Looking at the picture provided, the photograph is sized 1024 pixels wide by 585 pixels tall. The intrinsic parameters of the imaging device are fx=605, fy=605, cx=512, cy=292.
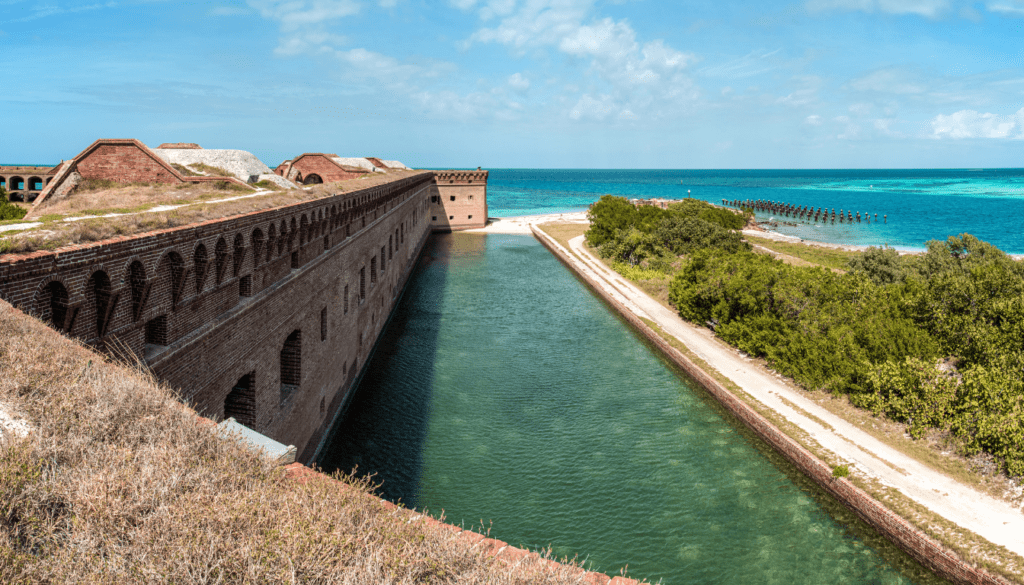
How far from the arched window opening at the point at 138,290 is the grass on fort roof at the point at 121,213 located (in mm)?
526

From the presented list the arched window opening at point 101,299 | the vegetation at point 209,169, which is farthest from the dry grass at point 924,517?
the vegetation at point 209,169

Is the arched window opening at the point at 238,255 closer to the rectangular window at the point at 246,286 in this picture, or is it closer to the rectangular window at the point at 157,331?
the rectangular window at the point at 246,286

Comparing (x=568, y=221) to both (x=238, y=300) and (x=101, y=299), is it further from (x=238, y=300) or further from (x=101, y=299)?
(x=101, y=299)

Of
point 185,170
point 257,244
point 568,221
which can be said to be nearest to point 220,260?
point 257,244

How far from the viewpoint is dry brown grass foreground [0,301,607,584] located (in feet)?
12.8

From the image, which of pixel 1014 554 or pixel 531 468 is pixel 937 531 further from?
pixel 531 468

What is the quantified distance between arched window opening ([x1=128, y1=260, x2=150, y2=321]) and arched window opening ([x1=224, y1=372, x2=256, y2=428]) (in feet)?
12.5

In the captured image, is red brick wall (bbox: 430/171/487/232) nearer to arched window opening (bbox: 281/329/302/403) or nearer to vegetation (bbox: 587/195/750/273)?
vegetation (bbox: 587/195/750/273)

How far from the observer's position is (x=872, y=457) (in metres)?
15.0

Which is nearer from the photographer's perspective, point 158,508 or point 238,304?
point 158,508

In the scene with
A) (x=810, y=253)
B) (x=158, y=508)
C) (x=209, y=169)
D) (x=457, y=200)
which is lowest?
(x=810, y=253)

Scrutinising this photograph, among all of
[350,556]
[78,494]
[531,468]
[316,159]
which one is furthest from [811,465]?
[316,159]

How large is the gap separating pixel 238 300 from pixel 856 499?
13.7 m

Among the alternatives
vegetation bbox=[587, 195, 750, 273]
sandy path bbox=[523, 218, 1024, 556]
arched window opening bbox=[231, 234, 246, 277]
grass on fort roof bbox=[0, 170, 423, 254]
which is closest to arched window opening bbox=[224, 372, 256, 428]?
arched window opening bbox=[231, 234, 246, 277]
